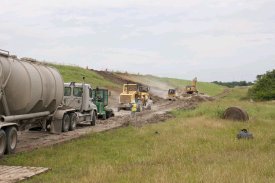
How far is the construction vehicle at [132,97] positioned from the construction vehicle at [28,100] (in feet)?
60.0

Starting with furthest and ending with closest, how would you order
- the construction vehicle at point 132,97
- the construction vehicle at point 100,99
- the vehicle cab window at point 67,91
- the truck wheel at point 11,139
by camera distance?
1. the construction vehicle at point 132,97
2. the construction vehicle at point 100,99
3. the vehicle cab window at point 67,91
4. the truck wheel at point 11,139

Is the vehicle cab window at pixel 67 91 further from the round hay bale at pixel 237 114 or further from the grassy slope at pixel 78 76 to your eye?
the grassy slope at pixel 78 76

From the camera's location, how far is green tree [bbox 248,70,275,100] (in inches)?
2828

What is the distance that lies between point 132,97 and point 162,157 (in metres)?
29.4

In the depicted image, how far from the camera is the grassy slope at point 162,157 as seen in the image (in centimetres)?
1093

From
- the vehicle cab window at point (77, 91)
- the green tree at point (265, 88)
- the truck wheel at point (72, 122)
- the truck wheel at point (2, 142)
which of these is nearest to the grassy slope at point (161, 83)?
the green tree at point (265, 88)

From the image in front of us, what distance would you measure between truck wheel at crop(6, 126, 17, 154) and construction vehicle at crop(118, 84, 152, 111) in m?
26.6

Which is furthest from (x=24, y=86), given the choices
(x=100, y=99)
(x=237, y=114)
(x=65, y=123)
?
(x=237, y=114)

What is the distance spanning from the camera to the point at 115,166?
42.0 feet

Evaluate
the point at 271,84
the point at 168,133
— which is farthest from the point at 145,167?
the point at 271,84

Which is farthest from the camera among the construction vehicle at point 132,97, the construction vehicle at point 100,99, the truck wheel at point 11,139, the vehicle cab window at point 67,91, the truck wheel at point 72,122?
the construction vehicle at point 132,97

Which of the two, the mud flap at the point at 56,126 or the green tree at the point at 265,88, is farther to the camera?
the green tree at the point at 265,88

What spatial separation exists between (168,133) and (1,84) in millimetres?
8420

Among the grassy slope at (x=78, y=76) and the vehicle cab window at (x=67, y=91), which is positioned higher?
the grassy slope at (x=78, y=76)
